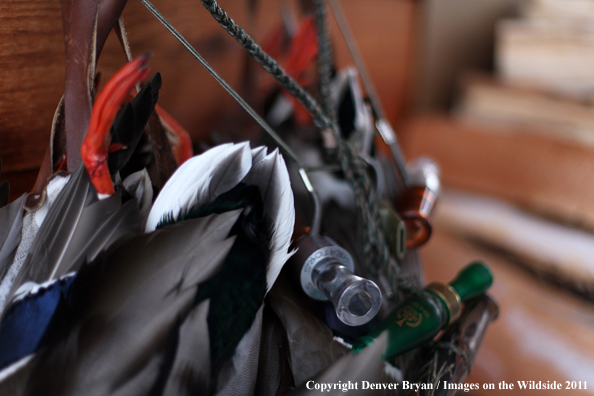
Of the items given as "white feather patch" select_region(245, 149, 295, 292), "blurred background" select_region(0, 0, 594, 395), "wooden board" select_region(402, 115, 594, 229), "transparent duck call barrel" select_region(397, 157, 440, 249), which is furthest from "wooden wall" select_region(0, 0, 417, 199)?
"wooden board" select_region(402, 115, 594, 229)

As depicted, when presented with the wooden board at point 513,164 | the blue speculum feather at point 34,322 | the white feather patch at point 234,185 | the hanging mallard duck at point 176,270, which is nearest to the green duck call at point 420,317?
the hanging mallard duck at point 176,270

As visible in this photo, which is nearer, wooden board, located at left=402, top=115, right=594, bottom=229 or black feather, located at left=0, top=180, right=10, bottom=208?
Answer: black feather, located at left=0, top=180, right=10, bottom=208

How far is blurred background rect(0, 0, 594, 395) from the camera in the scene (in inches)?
13.7

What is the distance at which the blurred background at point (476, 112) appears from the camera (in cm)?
35

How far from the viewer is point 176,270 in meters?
0.26

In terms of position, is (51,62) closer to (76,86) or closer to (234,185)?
(76,86)

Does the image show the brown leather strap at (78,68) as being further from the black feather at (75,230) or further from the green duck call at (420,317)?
the green duck call at (420,317)

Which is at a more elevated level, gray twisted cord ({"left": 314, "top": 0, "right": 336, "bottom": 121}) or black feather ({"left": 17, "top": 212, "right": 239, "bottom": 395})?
gray twisted cord ({"left": 314, "top": 0, "right": 336, "bottom": 121})

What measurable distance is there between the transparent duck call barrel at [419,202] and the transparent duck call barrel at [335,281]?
134 mm

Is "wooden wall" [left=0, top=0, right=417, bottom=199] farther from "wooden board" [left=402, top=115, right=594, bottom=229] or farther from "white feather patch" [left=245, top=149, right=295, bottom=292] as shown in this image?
"wooden board" [left=402, top=115, right=594, bottom=229]

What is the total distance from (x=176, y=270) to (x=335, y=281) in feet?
0.36

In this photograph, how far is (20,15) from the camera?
314mm

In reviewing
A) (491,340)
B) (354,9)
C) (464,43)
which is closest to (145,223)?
(491,340)

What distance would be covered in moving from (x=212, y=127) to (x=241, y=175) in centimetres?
23
